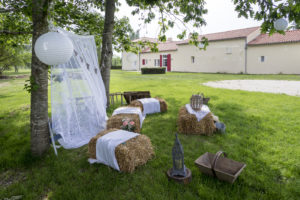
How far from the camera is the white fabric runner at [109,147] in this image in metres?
3.01

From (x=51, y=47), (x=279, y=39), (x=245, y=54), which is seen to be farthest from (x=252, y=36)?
(x=51, y=47)

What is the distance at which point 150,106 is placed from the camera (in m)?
6.16

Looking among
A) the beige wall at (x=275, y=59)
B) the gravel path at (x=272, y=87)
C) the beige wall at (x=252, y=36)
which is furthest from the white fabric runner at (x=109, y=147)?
the beige wall at (x=252, y=36)

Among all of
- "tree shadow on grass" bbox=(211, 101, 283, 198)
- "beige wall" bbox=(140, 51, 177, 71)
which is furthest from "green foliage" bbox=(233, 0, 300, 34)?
"beige wall" bbox=(140, 51, 177, 71)

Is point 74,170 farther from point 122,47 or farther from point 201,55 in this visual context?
point 201,55

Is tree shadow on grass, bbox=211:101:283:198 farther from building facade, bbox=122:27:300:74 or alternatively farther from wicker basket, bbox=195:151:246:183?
building facade, bbox=122:27:300:74

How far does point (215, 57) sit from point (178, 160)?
20.9 metres

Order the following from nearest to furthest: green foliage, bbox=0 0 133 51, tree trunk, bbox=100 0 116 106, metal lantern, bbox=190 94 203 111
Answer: metal lantern, bbox=190 94 203 111, green foliage, bbox=0 0 133 51, tree trunk, bbox=100 0 116 106

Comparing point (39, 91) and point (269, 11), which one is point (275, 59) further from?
point (39, 91)

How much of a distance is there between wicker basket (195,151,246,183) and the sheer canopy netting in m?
2.50

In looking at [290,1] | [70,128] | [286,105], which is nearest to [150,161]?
[70,128]

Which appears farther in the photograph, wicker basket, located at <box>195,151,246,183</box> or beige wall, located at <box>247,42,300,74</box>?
beige wall, located at <box>247,42,300,74</box>

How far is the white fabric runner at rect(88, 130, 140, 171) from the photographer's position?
3.01m

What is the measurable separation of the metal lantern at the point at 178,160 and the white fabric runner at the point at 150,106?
11.2ft
